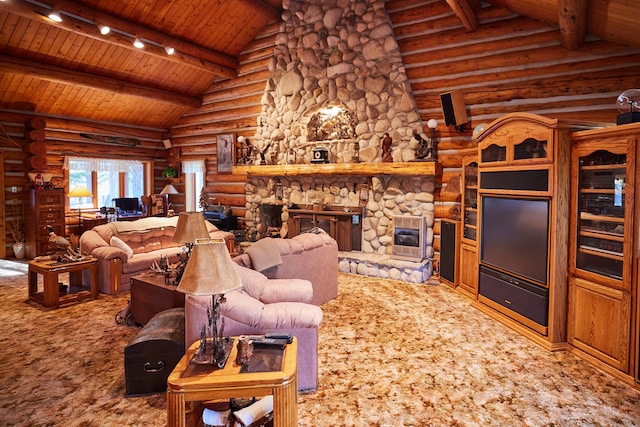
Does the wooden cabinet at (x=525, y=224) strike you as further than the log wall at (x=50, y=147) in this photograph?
No

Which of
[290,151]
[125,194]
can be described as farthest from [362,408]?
[125,194]

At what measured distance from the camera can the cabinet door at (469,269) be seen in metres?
5.45

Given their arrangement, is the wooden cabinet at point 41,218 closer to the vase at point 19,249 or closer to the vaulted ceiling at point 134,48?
the vase at point 19,249

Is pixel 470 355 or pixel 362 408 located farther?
pixel 470 355

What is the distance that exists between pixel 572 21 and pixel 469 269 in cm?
328

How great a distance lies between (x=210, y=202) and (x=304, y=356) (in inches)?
299

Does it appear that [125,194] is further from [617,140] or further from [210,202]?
[617,140]

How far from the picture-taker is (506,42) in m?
5.88

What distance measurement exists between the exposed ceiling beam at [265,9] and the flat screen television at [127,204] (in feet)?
18.2

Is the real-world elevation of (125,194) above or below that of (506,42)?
below

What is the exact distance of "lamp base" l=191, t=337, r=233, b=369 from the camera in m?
2.35

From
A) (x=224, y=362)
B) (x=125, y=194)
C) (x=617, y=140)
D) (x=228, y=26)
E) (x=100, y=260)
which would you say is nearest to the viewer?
(x=224, y=362)

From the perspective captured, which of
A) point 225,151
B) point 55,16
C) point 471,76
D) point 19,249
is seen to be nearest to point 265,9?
point 225,151

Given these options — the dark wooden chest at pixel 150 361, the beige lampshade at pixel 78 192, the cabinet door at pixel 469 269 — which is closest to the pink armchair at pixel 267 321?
the dark wooden chest at pixel 150 361
